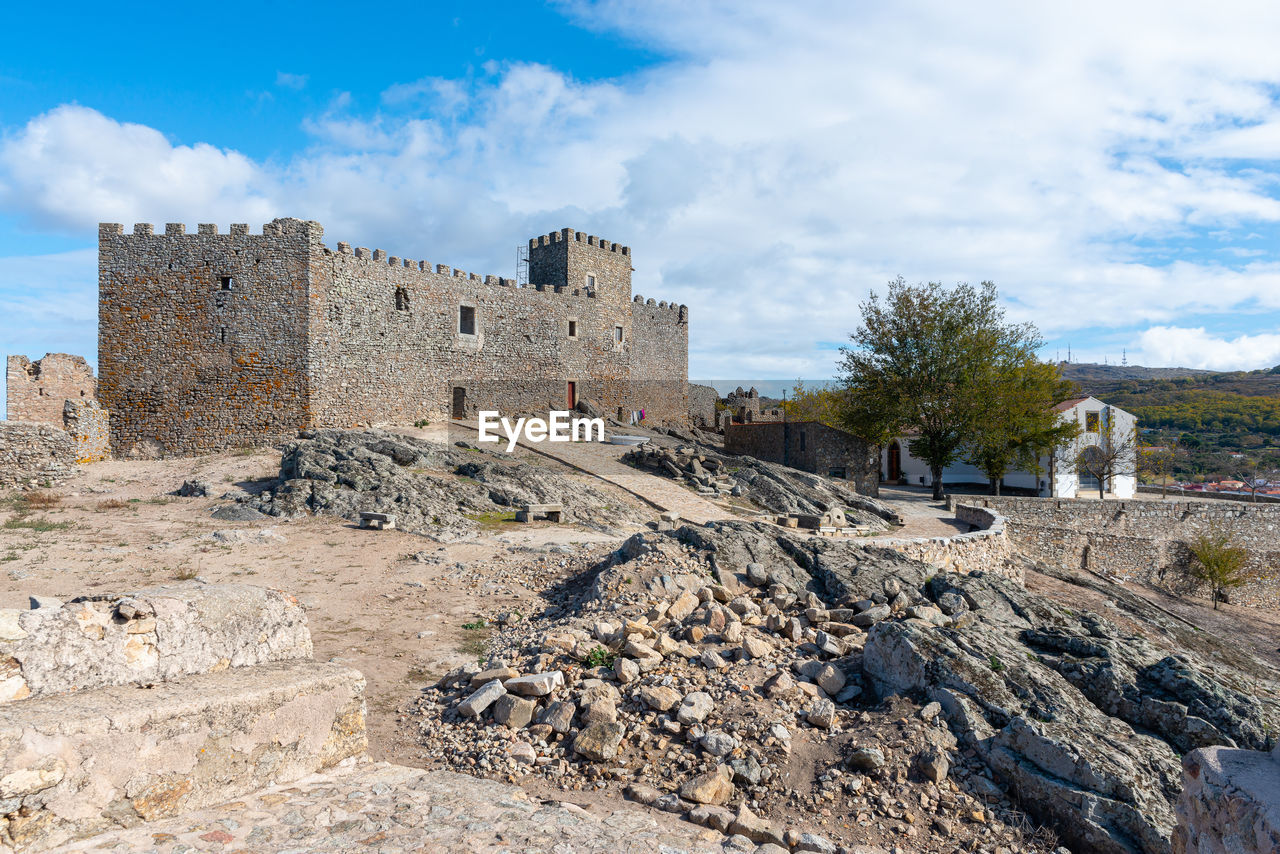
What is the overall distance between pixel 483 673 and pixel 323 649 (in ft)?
7.72

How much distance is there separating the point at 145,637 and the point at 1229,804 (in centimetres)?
566

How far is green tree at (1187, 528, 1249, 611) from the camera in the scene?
23.5m

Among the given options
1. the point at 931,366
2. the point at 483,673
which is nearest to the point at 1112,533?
the point at 931,366

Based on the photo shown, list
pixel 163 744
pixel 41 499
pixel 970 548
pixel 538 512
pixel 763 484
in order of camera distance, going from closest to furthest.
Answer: pixel 163 744
pixel 41 499
pixel 538 512
pixel 970 548
pixel 763 484

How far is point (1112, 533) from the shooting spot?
83.9 ft

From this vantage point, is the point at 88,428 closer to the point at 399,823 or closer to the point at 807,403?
the point at 399,823

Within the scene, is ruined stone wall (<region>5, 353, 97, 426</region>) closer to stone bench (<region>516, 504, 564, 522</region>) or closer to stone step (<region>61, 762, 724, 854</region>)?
stone bench (<region>516, 504, 564, 522</region>)

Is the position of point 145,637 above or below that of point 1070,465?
above

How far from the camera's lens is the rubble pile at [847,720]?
4738 millimetres

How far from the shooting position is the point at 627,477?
74.5 feet

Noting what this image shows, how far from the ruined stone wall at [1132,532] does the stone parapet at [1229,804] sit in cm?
2221

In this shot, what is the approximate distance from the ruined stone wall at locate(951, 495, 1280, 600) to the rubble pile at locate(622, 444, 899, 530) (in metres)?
5.79

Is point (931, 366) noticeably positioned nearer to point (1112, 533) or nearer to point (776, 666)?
point (1112, 533)

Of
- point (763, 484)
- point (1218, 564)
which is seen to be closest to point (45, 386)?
point (763, 484)
